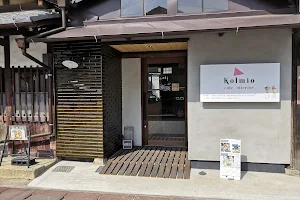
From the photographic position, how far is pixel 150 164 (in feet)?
18.5

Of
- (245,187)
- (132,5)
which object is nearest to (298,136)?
(245,187)

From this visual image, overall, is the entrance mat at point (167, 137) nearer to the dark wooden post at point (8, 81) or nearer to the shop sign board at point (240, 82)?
the shop sign board at point (240, 82)

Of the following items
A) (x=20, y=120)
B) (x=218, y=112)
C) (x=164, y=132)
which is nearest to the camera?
(x=218, y=112)

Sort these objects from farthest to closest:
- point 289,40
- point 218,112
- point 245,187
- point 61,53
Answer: point 61,53, point 218,112, point 289,40, point 245,187

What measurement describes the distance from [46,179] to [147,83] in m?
3.76

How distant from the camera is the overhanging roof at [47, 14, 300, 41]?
448cm

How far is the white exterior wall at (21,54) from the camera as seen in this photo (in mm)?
6289

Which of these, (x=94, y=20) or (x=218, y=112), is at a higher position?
(x=94, y=20)

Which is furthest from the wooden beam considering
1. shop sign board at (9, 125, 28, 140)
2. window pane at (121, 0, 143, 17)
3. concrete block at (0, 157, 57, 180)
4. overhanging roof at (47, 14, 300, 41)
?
concrete block at (0, 157, 57, 180)

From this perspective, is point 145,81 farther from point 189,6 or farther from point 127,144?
point 189,6

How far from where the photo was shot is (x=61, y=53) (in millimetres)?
5934

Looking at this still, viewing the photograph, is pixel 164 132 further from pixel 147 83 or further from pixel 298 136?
pixel 298 136

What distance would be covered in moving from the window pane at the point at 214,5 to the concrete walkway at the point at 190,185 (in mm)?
3692

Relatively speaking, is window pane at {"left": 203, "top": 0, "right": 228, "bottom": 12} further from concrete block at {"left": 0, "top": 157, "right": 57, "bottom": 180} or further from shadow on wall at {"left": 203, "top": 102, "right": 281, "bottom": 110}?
concrete block at {"left": 0, "top": 157, "right": 57, "bottom": 180}
